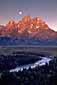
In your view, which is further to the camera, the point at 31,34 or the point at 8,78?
the point at 31,34

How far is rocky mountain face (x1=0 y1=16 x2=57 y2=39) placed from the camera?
2.52 m

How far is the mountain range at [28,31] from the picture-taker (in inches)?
99.3

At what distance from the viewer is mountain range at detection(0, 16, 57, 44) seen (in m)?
2.52

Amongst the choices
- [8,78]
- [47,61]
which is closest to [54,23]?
[47,61]

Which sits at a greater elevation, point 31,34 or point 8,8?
point 8,8

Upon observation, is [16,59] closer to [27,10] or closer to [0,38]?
[0,38]

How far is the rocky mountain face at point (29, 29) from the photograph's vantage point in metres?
2.52

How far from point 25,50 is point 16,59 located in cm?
16

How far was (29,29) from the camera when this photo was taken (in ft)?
8.43

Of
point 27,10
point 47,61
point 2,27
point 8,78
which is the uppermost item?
point 27,10

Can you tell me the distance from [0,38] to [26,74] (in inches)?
20.2

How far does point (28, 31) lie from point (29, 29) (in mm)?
28

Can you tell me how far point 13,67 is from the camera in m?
2.44

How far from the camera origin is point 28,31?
2562 millimetres
